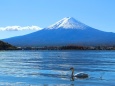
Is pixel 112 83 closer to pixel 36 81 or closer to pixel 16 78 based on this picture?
pixel 36 81

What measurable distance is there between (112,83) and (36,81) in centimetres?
735

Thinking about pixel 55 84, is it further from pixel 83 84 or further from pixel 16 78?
pixel 16 78

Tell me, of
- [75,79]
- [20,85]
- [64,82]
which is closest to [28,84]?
[20,85]

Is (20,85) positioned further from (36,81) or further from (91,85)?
(91,85)

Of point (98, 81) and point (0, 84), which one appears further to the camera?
point (98, 81)

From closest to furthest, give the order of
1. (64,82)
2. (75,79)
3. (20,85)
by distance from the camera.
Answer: (20,85)
(64,82)
(75,79)

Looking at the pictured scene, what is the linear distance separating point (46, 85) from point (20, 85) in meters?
2.34

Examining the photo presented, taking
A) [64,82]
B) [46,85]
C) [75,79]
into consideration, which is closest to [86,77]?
[75,79]

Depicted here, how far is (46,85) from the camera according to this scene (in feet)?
113

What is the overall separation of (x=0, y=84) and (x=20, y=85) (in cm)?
189

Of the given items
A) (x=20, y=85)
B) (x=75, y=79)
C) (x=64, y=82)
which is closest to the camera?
(x=20, y=85)

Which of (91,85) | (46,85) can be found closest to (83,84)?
(91,85)

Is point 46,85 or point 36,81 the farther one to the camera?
point 36,81

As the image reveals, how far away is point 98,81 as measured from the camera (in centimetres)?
3759
